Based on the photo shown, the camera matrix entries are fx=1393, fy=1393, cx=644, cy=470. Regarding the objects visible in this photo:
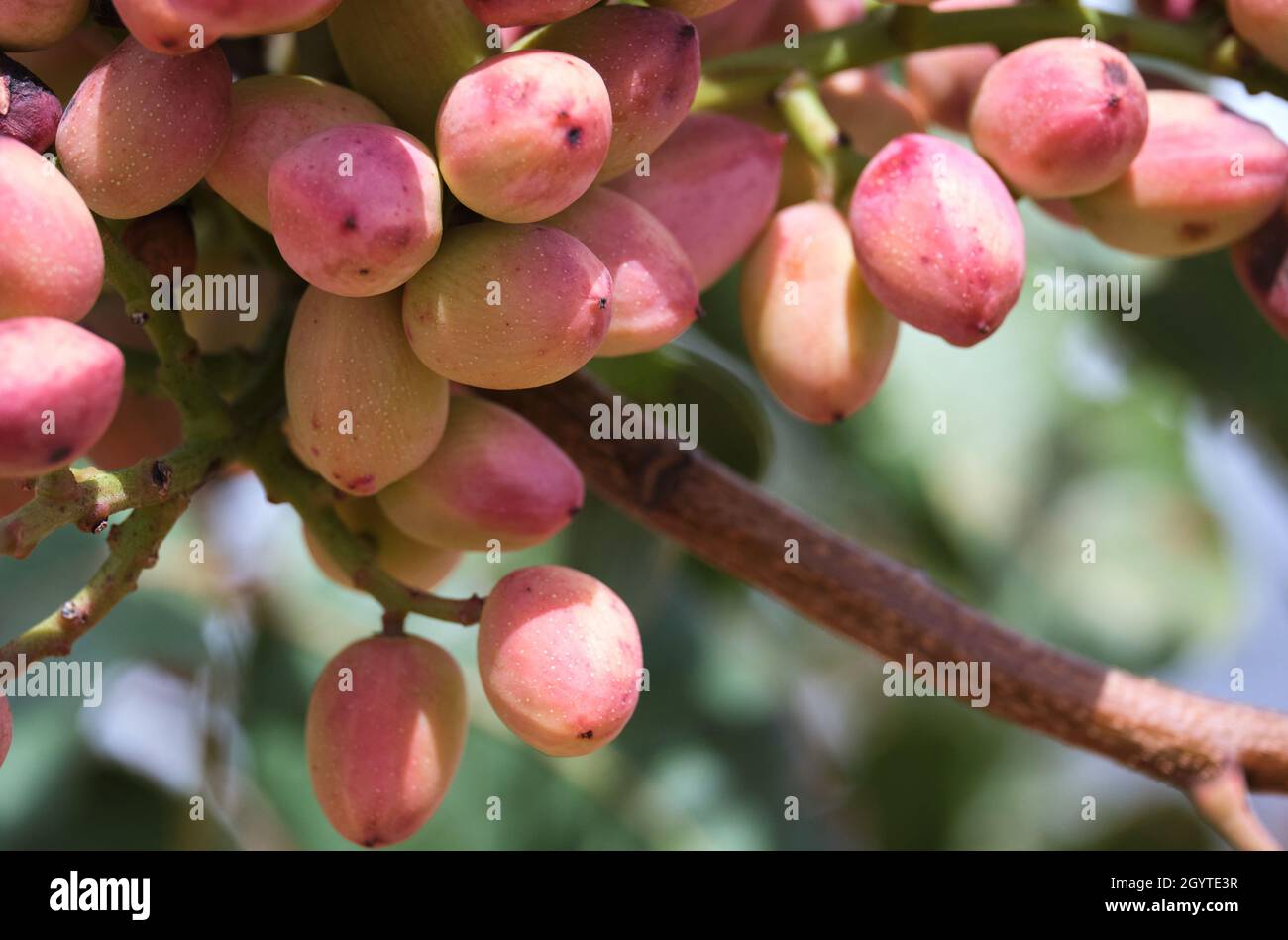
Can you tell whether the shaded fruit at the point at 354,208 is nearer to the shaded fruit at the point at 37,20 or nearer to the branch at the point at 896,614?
the shaded fruit at the point at 37,20

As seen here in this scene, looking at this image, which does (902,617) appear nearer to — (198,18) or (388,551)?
(388,551)

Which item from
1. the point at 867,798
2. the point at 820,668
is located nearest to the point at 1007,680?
the point at 867,798

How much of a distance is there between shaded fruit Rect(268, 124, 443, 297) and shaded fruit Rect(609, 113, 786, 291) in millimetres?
149

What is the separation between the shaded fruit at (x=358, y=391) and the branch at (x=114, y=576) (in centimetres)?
6

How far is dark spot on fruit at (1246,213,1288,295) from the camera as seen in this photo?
0.63 meters

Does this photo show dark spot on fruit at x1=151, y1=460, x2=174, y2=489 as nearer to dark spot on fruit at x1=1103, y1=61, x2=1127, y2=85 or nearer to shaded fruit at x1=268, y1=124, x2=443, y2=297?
shaded fruit at x1=268, y1=124, x2=443, y2=297

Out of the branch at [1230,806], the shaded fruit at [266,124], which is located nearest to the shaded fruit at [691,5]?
the shaded fruit at [266,124]

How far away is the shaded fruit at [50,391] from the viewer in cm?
37

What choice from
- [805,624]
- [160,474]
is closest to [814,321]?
[160,474]

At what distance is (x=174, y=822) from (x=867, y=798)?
2.16 ft

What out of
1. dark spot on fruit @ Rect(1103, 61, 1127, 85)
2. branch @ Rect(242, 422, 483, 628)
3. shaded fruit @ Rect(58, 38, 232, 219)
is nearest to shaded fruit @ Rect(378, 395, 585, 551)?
branch @ Rect(242, 422, 483, 628)

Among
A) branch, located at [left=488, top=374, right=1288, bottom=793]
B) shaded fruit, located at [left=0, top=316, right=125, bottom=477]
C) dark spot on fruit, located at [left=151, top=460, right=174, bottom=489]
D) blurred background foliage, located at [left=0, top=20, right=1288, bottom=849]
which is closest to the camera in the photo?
shaded fruit, located at [left=0, top=316, right=125, bottom=477]

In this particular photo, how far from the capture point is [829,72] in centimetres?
67
